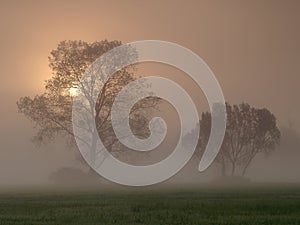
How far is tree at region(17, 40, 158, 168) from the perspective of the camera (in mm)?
71500

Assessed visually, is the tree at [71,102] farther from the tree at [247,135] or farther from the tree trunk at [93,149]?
the tree at [247,135]

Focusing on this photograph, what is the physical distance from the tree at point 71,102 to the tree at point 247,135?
139 ft

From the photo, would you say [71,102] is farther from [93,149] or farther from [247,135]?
[247,135]

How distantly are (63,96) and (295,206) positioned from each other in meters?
52.4

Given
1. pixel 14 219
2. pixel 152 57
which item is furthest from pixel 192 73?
pixel 14 219

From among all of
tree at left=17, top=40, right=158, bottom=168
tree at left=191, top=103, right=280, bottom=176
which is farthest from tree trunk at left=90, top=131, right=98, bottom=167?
tree at left=191, top=103, right=280, bottom=176

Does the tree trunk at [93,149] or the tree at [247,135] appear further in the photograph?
the tree at [247,135]

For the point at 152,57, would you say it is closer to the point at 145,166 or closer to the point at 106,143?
the point at 106,143

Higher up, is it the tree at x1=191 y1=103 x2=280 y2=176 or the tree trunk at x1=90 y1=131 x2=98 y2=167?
the tree at x1=191 y1=103 x2=280 y2=176

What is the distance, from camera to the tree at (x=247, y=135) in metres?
108

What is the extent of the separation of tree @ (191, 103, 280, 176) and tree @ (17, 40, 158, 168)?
42430 millimetres

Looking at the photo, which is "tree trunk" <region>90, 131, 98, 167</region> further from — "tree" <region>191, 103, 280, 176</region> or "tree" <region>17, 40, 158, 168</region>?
"tree" <region>191, 103, 280, 176</region>

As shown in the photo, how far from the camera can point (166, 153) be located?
391 feet

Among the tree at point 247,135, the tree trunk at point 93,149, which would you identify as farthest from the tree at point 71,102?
the tree at point 247,135
